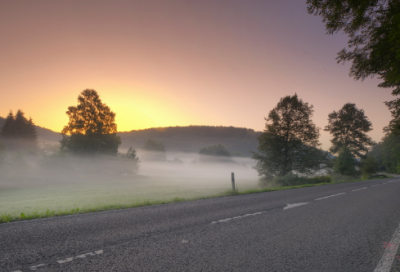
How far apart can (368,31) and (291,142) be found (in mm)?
20367

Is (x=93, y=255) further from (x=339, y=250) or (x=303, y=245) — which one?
(x=339, y=250)

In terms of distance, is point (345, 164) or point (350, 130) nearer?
point (345, 164)

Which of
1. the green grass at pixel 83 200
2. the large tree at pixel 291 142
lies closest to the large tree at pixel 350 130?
the large tree at pixel 291 142

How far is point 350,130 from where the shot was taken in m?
52.6

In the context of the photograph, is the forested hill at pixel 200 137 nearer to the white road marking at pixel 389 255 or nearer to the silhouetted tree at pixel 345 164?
the silhouetted tree at pixel 345 164

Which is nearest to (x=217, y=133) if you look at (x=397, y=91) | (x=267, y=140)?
(x=267, y=140)

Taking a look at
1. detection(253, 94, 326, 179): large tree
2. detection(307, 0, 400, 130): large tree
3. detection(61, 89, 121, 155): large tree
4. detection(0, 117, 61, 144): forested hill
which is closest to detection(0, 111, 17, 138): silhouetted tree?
detection(0, 117, 61, 144): forested hill

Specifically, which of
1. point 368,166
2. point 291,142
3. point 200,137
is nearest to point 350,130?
point 368,166

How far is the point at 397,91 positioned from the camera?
1050 centimetres

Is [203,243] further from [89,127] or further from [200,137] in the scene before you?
[200,137]

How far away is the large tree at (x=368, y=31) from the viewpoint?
7448 millimetres

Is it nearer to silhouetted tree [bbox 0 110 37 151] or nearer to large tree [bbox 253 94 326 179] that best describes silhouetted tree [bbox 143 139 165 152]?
silhouetted tree [bbox 0 110 37 151]

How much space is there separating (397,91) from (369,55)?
3.44 m

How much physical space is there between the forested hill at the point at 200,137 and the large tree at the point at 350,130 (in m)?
82.9
